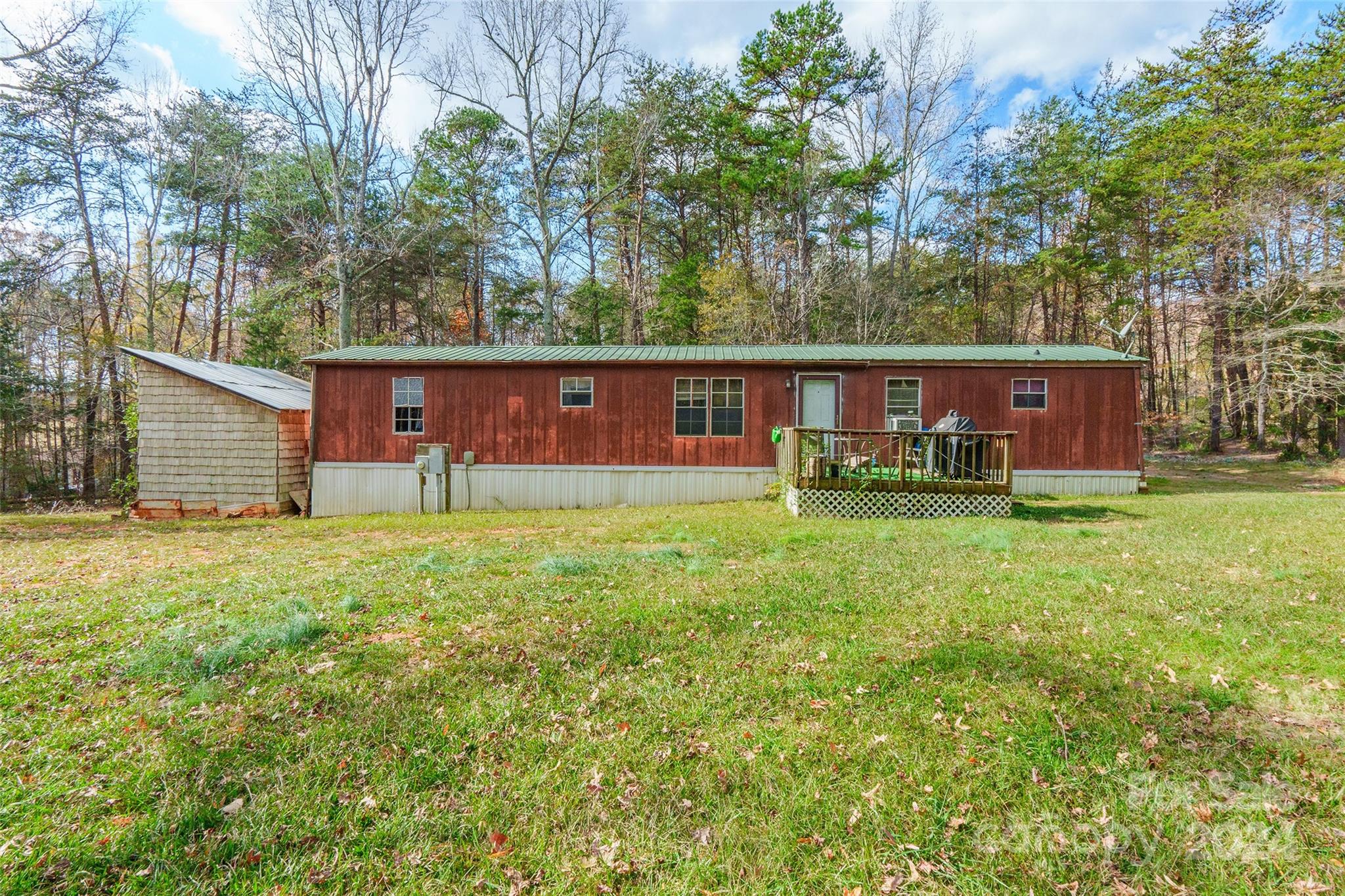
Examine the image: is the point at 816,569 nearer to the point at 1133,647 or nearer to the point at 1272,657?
the point at 1133,647

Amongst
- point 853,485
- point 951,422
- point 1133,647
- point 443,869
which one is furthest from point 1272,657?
point 951,422

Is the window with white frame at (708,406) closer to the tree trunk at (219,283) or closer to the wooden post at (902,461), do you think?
the wooden post at (902,461)

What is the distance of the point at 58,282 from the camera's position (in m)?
19.2

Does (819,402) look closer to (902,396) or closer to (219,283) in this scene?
(902,396)

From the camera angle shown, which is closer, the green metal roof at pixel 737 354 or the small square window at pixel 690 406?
the green metal roof at pixel 737 354

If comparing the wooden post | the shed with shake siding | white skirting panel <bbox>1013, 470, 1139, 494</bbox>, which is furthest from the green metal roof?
the wooden post

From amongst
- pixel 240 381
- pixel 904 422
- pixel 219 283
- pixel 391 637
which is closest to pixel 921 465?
pixel 904 422

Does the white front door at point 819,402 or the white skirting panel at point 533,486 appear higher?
the white front door at point 819,402

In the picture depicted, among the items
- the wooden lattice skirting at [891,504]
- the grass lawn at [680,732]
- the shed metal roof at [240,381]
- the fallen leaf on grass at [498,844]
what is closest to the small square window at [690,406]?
the wooden lattice skirting at [891,504]

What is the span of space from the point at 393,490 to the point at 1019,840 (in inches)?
546

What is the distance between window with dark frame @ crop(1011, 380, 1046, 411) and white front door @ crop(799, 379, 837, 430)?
4.08 metres

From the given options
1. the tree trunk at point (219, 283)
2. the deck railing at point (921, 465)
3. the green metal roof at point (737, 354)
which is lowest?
the deck railing at point (921, 465)

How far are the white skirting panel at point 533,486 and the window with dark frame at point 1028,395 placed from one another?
5833 mm

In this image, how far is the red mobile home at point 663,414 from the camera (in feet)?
41.9
